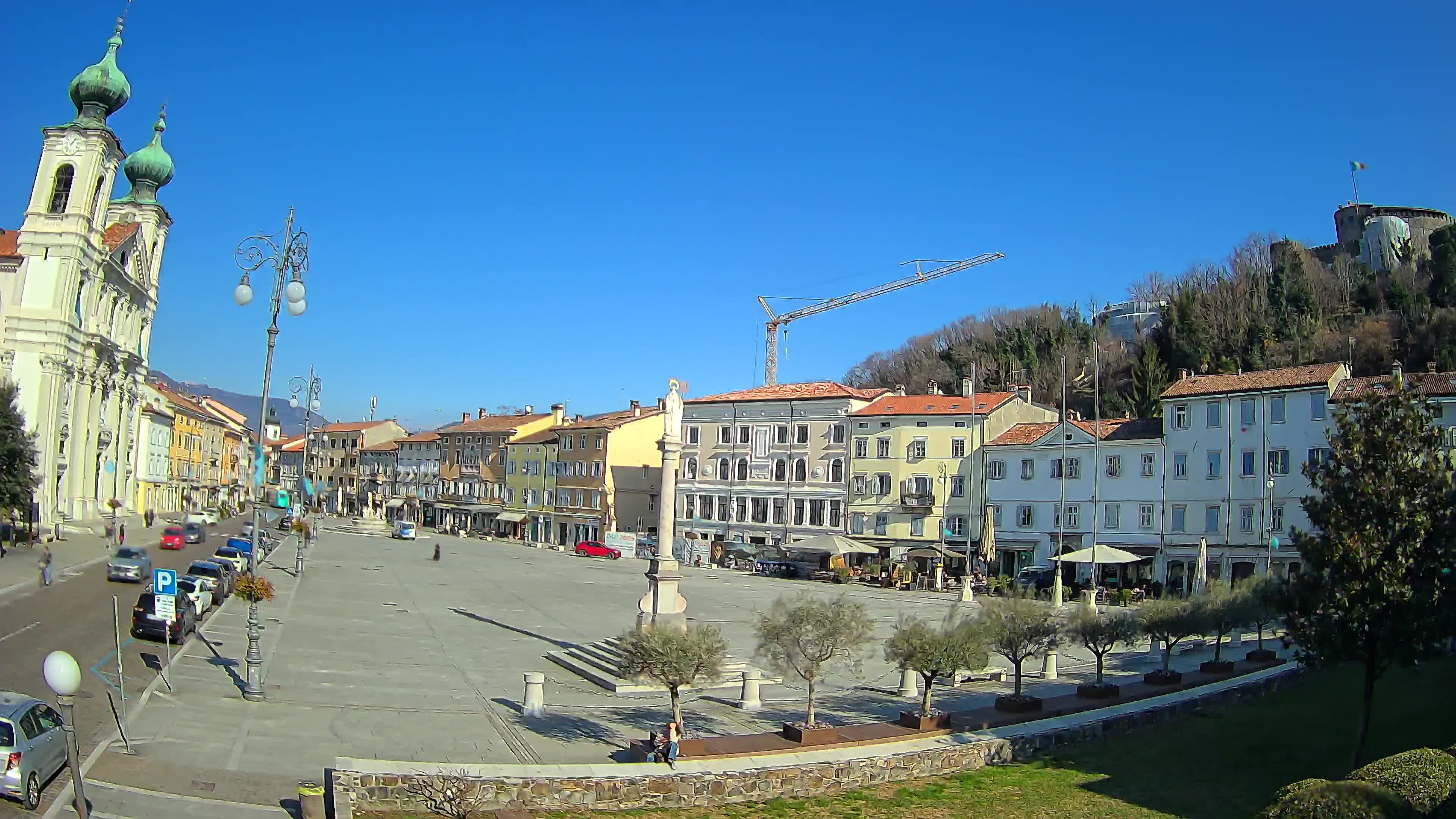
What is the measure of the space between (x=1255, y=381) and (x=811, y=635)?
41.4 meters

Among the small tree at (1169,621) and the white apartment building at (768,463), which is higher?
the white apartment building at (768,463)

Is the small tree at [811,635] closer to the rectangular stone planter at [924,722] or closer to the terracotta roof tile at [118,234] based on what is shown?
the rectangular stone planter at [924,722]

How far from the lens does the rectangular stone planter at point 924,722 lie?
1725 centimetres

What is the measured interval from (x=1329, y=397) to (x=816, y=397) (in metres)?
32.0

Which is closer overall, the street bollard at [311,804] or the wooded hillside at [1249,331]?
the street bollard at [311,804]

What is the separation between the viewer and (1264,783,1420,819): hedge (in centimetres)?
908

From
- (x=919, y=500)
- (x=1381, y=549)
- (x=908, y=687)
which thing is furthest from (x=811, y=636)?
(x=919, y=500)

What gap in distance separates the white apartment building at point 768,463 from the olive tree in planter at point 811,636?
1972 inches

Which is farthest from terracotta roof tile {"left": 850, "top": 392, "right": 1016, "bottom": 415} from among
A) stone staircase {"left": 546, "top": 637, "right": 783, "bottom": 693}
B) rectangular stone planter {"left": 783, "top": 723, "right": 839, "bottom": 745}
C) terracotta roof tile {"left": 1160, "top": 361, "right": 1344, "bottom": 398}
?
rectangular stone planter {"left": 783, "top": 723, "right": 839, "bottom": 745}

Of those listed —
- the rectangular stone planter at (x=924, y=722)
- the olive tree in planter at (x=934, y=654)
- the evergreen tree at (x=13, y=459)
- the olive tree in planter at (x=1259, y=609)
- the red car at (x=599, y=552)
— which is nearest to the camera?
the rectangular stone planter at (x=924, y=722)

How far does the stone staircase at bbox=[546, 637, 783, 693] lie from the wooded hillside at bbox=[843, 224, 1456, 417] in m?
48.7

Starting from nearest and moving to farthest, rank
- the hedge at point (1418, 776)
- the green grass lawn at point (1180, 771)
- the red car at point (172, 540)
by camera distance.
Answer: the hedge at point (1418, 776) → the green grass lawn at point (1180, 771) → the red car at point (172, 540)

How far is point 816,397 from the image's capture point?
230 ft

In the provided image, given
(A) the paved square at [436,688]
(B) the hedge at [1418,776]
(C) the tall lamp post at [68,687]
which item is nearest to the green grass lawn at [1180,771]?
(B) the hedge at [1418,776]
